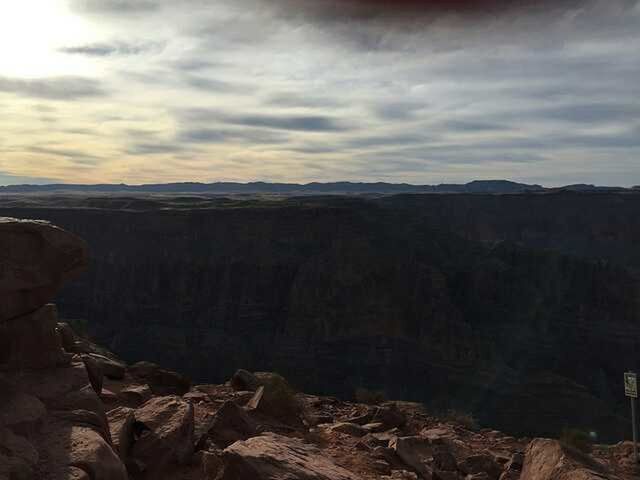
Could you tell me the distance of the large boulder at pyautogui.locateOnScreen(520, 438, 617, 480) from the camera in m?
8.30

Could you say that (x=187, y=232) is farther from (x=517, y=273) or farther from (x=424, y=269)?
(x=517, y=273)

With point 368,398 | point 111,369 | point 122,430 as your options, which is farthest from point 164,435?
point 368,398

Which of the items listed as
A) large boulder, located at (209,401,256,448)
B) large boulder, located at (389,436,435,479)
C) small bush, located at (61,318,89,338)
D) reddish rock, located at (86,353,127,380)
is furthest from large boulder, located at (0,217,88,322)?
small bush, located at (61,318,89,338)

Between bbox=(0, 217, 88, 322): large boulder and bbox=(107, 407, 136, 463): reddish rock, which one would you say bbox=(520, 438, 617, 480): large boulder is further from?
bbox=(0, 217, 88, 322): large boulder

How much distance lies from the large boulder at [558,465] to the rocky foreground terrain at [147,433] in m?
0.03

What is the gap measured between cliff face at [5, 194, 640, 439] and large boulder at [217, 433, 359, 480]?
172 ft

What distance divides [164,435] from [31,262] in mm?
3897

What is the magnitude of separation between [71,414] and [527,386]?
214ft

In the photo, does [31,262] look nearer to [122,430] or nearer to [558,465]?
[122,430]

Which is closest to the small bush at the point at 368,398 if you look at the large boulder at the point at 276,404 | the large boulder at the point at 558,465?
the large boulder at the point at 276,404

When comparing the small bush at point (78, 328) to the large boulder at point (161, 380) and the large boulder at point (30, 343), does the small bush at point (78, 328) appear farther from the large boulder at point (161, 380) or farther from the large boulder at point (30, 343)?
the large boulder at point (30, 343)

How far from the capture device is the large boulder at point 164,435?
865 cm

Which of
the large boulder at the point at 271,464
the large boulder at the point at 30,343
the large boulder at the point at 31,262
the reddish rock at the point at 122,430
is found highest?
the large boulder at the point at 31,262

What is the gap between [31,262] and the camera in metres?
9.88
